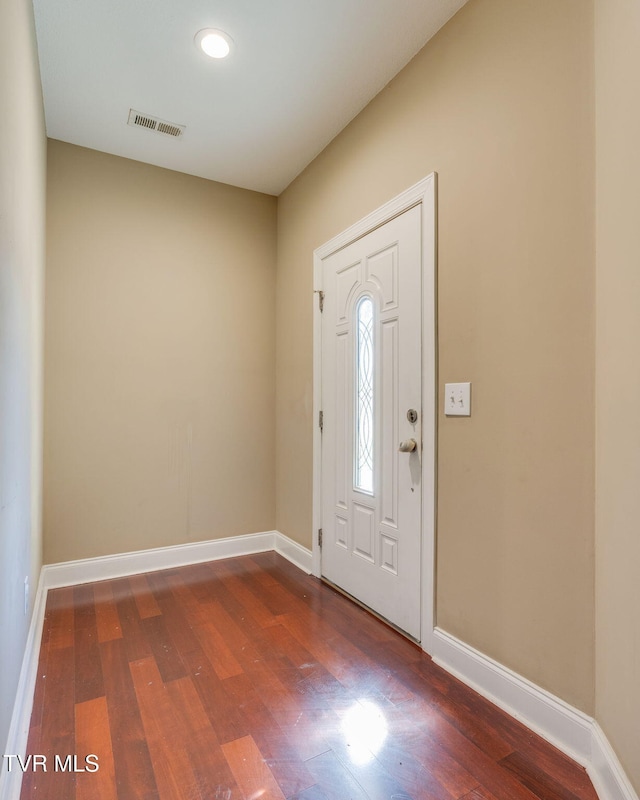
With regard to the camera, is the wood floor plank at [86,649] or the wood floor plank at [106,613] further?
the wood floor plank at [106,613]

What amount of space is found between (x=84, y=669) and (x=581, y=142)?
2729mm

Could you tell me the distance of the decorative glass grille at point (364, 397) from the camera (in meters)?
2.41

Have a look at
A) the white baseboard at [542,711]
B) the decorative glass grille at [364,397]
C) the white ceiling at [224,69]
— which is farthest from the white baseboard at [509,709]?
the white ceiling at [224,69]

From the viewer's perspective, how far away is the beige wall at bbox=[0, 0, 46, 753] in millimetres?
1230

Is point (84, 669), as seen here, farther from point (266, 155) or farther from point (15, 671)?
point (266, 155)

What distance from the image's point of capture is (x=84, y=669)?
6.09 ft

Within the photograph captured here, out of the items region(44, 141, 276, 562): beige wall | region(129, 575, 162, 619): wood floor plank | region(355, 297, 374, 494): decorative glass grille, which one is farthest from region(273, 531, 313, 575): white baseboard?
region(129, 575, 162, 619): wood floor plank

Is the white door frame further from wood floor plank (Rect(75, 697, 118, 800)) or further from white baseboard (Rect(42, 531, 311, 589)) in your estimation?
wood floor plank (Rect(75, 697, 118, 800))

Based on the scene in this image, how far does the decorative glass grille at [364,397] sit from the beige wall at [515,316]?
0.55m

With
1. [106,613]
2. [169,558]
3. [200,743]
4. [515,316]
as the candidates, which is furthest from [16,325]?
[169,558]

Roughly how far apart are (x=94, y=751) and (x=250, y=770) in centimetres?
52

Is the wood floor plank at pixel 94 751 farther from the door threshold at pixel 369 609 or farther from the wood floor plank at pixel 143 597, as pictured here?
the door threshold at pixel 369 609

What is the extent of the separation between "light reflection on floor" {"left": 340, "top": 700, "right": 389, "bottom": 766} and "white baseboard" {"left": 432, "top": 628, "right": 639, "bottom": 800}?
0.40m

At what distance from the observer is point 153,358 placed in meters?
3.03
